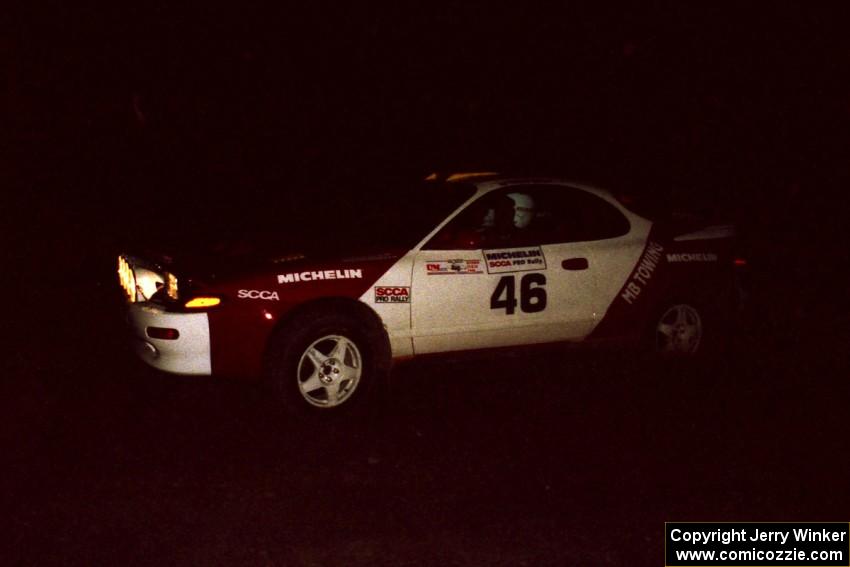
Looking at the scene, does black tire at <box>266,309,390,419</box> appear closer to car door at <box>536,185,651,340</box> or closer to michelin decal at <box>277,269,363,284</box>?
michelin decal at <box>277,269,363,284</box>

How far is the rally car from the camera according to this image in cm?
559

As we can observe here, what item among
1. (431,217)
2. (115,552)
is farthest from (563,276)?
(115,552)

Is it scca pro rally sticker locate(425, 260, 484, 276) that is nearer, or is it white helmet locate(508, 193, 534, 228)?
scca pro rally sticker locate(425, 260, 484, 276)

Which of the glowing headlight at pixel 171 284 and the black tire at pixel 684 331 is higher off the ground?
the glowing headlight at pixel 171 284

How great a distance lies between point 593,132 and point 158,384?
9807 mm

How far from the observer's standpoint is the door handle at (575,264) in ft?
20.9

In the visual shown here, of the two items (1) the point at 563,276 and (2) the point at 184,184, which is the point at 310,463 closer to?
(1) the point at 563,276

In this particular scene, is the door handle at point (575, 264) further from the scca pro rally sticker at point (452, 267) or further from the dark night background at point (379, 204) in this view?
the dark night background at point (379, 204)

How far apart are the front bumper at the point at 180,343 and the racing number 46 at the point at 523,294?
1.84 m

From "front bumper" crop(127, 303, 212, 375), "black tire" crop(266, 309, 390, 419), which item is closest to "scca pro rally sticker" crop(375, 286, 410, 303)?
"black tire" crop(266, 309, 390, 419)

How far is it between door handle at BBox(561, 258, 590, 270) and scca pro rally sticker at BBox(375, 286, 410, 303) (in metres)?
1.14

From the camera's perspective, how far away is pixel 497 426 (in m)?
5.71

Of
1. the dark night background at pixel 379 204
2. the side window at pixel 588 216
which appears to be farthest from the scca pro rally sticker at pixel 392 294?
the side window at pixel 588 216

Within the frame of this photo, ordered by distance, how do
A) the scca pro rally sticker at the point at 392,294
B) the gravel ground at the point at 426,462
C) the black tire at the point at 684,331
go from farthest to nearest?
the black tire at the point at 684,331
the scca pro rally sticker at the point at 392,294
the gravel ground at the point at 426,462
